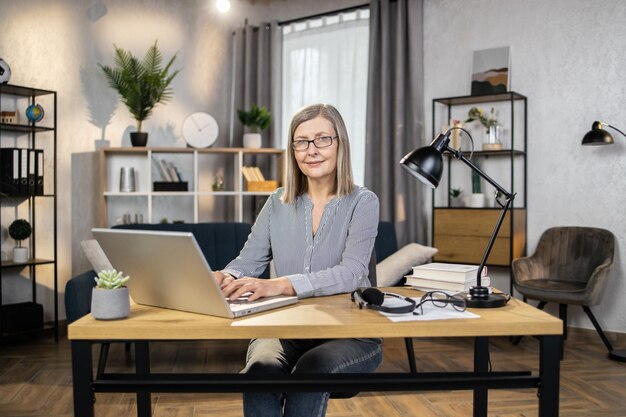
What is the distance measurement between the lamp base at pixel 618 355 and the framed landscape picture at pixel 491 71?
2.01 m

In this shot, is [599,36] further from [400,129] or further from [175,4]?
[175,4]

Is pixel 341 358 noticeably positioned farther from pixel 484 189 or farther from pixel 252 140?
pixel 252 140

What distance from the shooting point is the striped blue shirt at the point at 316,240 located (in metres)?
1.91

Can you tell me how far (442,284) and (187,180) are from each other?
4216 millimetres

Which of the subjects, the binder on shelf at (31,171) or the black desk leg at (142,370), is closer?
the black desk leg at (142,370)

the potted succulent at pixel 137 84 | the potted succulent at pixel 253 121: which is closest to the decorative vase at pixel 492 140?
the potted succulent at pixel 253 121

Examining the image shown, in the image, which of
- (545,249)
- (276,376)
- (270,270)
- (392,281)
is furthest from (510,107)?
(276,376)

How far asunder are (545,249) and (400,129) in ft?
4.89

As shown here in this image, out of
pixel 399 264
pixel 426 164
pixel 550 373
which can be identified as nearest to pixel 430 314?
pixel 550 373

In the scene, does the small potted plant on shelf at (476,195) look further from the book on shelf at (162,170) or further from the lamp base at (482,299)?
the lamp base at (482,299)

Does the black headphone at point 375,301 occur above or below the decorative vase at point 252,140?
below

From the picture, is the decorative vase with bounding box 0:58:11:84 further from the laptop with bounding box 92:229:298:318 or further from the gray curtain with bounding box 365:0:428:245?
the laptop with bounding box 92:229:298:318

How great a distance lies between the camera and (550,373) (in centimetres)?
142

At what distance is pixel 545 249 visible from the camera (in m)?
4.53
